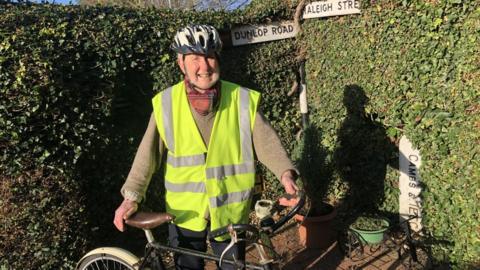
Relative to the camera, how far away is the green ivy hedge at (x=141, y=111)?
3535 mm

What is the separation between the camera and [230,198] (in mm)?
2680

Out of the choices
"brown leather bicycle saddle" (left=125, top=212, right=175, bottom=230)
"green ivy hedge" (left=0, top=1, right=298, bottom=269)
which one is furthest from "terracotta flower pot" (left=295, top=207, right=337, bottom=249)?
"brown leather bicycle saddle" (left=125, top=212, right=175, bottom=230)

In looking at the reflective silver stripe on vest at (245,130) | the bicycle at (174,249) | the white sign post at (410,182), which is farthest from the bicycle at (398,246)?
the reflective silver stripe on vest at (245,130)

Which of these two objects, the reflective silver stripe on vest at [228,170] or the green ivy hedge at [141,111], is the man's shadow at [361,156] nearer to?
the green ivy hedge at [141,111]

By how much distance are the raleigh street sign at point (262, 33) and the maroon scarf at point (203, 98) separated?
112 inches

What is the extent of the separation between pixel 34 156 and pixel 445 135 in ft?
12.3

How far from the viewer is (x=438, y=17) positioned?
11.9ft

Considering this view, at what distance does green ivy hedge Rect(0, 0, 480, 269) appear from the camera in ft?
11.6

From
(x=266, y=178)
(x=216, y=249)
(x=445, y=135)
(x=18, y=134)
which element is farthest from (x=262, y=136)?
(x=266, y=178)

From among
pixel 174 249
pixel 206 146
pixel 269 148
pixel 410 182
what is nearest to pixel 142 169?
pixel 206 146

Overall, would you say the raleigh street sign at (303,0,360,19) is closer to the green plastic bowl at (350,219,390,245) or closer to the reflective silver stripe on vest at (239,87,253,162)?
the green plastic bowl at (350,219,390,245)

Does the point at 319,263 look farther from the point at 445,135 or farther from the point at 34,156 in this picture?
the point at 34,156

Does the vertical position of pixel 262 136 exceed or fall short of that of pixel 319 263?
it exceeds it

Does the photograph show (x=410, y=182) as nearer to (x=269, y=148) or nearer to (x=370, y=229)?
(x=370, y=229)
